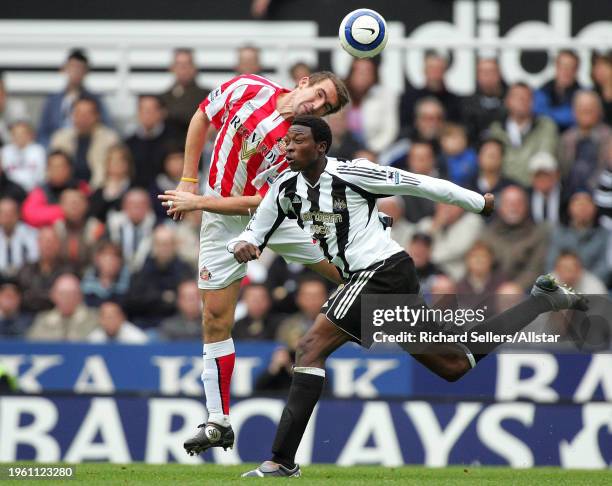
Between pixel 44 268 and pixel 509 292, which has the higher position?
pixel 44 268

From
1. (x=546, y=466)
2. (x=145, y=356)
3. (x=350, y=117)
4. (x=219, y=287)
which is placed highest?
(x=350, y=117)

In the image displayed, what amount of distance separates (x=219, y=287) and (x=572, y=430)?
11.8ft

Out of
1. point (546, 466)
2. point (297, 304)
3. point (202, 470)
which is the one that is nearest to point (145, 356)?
point (297, 304)

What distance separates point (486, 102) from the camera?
15.2 meters

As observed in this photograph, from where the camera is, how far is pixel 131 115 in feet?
52.3

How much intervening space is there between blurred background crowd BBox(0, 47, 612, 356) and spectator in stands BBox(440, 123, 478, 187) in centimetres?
2

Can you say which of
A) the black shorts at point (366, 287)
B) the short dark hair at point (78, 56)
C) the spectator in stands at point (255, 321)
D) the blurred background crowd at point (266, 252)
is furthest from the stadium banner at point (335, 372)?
the short dark hair at point (78, 56)

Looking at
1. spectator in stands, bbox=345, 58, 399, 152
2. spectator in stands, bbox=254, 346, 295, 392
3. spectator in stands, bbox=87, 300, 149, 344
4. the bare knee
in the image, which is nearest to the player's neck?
the bare knee

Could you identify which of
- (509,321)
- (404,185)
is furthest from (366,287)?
(509,321)

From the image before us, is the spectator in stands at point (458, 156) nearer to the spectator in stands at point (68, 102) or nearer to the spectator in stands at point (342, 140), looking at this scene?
the spectator in stands at point (342, 140)

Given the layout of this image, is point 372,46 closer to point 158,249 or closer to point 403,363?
point 403,363

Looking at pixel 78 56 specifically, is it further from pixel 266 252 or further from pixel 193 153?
pixel 193 153

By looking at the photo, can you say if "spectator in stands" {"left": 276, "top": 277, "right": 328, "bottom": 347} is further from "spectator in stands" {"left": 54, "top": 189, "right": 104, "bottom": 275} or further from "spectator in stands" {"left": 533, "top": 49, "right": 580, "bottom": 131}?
"spectator in stands" {"left": 533, "top": 49, "right": 580, "bottom": 131}

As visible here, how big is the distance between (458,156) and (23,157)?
481 cm
